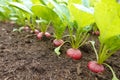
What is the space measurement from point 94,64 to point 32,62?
0.95ft

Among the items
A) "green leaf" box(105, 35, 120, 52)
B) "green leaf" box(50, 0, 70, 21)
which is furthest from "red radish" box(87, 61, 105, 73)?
"green leaf" box(50, 0, 70, 21)

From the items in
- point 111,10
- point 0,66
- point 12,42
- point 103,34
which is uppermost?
point 111,10

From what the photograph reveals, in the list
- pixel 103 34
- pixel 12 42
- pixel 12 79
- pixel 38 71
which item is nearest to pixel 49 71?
pixel 38 71

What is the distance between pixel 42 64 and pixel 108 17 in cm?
38

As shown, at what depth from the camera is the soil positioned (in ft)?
3.21

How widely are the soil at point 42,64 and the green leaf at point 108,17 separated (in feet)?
0.71

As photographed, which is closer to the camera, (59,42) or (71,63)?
(71,63)

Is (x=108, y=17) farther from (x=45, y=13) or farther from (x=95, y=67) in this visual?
(x=45, y=13)

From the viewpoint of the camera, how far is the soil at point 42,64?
978 millimetres

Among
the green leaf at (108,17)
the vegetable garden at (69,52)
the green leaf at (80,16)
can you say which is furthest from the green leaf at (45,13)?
the green leaf at (108,17)

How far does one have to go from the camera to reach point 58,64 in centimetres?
108

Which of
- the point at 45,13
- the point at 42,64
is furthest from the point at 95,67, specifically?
the point at 45,13

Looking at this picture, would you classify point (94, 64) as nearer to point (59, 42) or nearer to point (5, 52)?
point (59, 42)

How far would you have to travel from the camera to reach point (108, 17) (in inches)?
35.0
